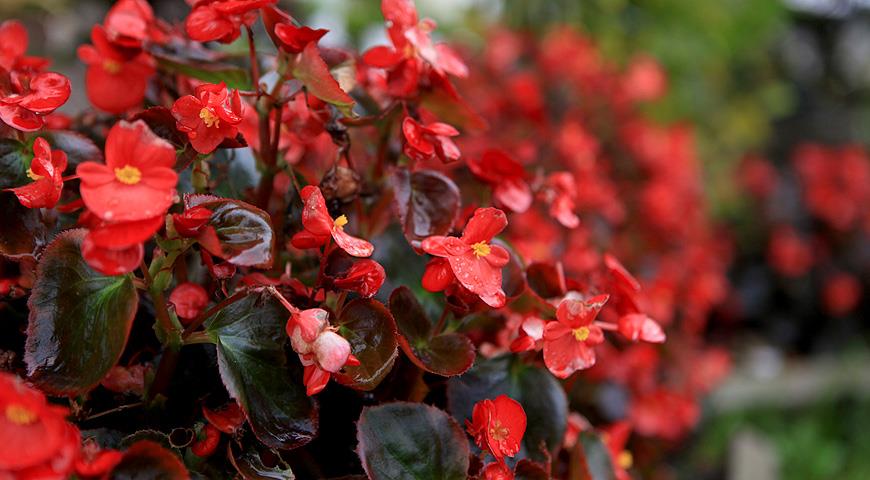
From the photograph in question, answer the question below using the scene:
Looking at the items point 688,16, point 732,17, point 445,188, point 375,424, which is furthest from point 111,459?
point 732,17

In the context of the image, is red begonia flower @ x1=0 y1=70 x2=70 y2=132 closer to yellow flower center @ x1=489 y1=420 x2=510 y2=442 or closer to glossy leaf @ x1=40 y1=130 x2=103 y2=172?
glossy leaf @ x1=40 y1=130 x2=103 y2=172

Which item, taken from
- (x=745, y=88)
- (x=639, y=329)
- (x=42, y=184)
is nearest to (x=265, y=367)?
(x=42, y=184)

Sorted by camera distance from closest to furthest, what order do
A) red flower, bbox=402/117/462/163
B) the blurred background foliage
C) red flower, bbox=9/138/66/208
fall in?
red flower, bbox=9/138/66/208 → red flower, bbox=402/117/462/163 → the blurred background foliage

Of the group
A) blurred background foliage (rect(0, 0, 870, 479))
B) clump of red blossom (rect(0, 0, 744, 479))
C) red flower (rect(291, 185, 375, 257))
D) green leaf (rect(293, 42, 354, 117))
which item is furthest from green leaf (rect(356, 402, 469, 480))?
blurred background foliage (rect(0, 0, 870, 479))

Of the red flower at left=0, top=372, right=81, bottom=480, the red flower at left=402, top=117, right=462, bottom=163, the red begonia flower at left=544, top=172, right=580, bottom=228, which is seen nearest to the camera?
the red flower at left=0, top=372, right=81, bottom=480

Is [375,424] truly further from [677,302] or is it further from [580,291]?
[677,302]

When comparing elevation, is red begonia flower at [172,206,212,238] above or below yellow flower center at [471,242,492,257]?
above

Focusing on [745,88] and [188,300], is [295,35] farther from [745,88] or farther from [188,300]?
[745,88]
